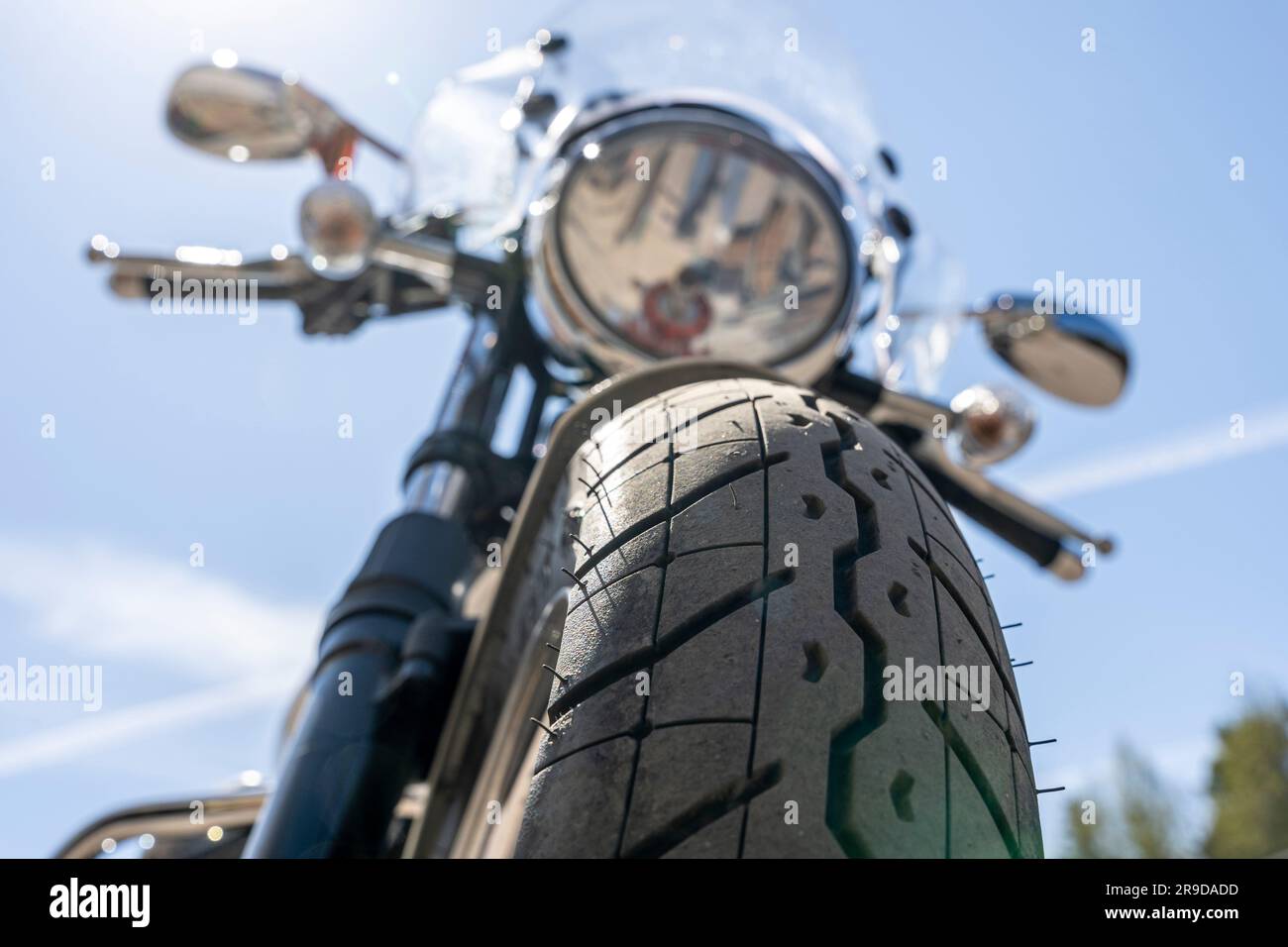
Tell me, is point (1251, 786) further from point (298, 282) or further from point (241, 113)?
point (241, 113)

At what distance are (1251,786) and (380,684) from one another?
78.7 feet

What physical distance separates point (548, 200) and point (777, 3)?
0.87m

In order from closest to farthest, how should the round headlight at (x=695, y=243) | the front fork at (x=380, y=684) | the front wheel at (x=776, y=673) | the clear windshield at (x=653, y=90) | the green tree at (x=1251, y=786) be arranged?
the front wheel at (x=776, y=673) < the front fork at (x=380, y=684) < the round headlight at (x=695, y=243) < the clear windshield at (x=653, y=90) < the green tree at (x=1251, y=786)

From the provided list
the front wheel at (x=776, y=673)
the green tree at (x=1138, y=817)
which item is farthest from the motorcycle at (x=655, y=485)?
the green tree at (x=1138, y=817)

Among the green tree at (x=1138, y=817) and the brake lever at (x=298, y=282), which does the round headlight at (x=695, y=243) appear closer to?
the brake lever at (x=298, y=282)

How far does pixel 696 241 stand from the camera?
273 cm

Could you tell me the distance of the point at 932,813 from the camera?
1.01 m

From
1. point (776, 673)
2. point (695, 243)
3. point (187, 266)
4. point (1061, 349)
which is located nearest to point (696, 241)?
point (695, 243)

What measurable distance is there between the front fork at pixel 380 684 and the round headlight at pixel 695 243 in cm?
50

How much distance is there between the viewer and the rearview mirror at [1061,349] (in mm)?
2611

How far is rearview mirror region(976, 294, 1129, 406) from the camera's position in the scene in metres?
2.61

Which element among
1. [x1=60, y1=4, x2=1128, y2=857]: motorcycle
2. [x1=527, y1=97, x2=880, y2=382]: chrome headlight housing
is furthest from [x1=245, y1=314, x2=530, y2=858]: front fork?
[x1=527, y1=97, x2=880, y2=382]: chrome headlight housing
